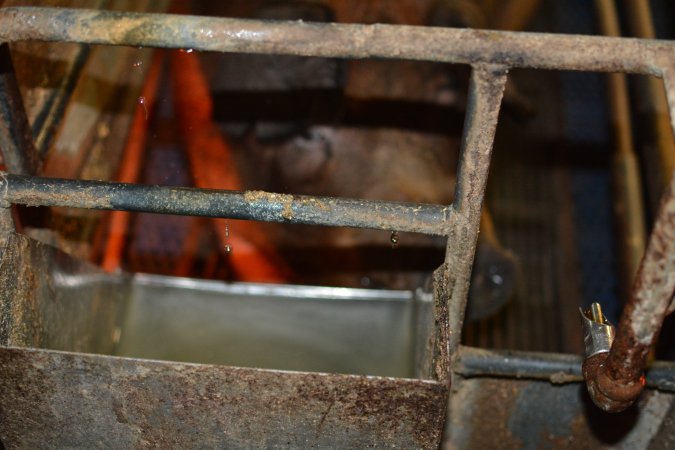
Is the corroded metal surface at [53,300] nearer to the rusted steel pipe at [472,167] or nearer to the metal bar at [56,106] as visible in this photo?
the metal bar at [56,106]

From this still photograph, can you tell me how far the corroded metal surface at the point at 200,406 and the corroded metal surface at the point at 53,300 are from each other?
15 centimetres

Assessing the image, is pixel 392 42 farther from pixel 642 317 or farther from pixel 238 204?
pixel 642 317

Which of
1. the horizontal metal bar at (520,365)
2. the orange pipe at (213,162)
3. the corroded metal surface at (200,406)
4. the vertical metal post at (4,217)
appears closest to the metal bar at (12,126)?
the vertical metal post at (4,217)

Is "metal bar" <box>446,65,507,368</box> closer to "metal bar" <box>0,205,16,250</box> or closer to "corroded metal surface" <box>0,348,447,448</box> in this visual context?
"corroded metal surface" <box>0,348,447,448</box>

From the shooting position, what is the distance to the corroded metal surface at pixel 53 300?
123 cm

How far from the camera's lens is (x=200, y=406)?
1.14 m

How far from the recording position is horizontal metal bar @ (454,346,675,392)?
1.48 meters

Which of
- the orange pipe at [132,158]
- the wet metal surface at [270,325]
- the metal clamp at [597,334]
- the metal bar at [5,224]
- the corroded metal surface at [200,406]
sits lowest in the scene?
the wet metal surface at [270,325]

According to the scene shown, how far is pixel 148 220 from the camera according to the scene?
12.5ft

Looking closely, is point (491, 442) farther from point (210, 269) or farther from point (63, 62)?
point (210, 269)

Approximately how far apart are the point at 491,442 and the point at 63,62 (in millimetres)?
1663

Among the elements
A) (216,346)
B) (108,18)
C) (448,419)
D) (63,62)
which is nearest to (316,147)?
(216,346)

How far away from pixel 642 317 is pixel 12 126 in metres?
1.36

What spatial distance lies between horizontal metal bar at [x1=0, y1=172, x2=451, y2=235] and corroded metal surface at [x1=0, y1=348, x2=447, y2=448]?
29 cm
